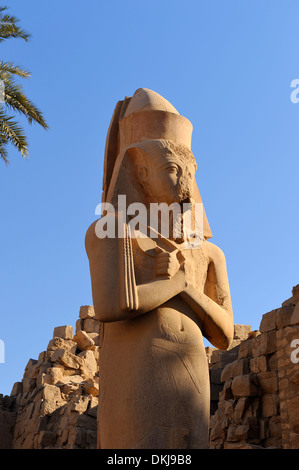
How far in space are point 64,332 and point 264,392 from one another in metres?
6.17

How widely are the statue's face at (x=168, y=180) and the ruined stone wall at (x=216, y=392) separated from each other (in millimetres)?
5738

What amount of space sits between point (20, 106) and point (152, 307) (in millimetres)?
8157

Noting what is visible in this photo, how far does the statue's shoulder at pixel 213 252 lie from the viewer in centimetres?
423

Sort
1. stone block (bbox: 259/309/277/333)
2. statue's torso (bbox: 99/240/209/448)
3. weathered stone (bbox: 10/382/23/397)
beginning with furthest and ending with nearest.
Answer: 1. weathered stone (bbox: 10/382/23/397)
2. stone block (bbox: 259/309/277/333)
3. statue's torso (bbox: 99/240/209/448)

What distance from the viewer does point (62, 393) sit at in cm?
1269

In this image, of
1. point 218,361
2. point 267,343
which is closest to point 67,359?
point 218,361

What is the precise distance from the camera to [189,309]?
3.86 metres

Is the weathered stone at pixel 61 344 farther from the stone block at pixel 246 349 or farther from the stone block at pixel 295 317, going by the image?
the stone block at pixel 295 317

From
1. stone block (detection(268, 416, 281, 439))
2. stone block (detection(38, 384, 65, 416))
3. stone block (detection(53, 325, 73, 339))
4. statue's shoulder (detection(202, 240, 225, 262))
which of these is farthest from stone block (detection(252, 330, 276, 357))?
statue's shoulder (detection(202, 240, 225, 262))

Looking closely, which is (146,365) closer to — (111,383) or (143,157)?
(111,383)

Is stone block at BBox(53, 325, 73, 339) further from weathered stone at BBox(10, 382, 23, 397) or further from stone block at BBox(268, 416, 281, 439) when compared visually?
stone block at BBox(268, 416, 281, 439)

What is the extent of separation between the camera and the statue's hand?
373cm

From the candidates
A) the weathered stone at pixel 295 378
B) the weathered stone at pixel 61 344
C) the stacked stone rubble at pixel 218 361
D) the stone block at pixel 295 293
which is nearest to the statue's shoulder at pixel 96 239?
the weathered stone at pixel 295 378

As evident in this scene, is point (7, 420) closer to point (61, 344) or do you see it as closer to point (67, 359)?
point (67, 359)
